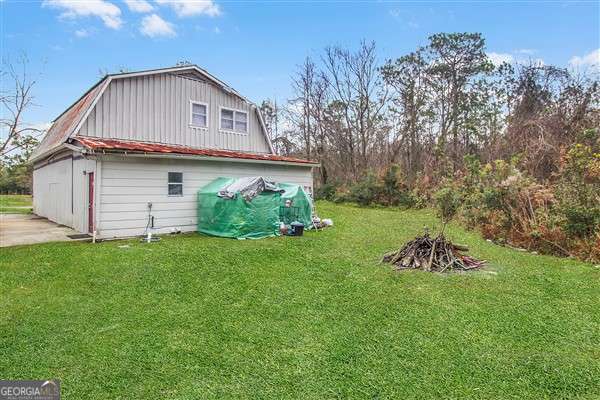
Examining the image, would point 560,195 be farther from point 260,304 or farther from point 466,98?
point 466,98

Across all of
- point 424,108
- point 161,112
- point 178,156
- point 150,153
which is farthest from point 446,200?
point 424,108

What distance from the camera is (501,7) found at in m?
13.2

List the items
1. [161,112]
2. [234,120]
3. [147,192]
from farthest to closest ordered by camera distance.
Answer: [234,120], [161,112], [147,192]

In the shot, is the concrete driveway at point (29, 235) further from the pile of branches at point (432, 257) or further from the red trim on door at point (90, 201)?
the pile of branches at point (432, 257)

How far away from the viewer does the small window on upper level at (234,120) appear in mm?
13828

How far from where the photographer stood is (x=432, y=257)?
673cm

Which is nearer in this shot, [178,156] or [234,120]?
[178,156]

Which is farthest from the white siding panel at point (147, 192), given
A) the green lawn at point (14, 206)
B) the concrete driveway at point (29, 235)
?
the green lawn at point (14, 206)

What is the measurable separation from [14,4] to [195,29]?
5900mm

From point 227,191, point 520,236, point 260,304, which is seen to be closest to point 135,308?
point 260,304

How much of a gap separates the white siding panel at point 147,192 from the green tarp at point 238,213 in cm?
39

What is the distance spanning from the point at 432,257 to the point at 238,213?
517 centimetres

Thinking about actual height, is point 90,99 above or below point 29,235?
above

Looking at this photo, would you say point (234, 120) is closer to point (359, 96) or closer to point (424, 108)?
point (359, 96)
